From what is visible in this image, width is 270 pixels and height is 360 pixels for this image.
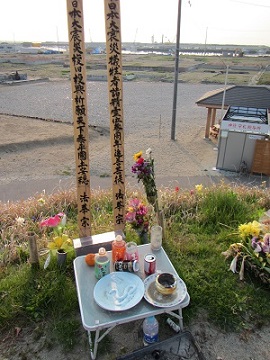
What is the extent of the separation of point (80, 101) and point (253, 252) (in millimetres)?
3231

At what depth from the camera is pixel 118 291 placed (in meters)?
3.38

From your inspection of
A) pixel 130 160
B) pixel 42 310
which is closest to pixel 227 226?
pixel 42 310

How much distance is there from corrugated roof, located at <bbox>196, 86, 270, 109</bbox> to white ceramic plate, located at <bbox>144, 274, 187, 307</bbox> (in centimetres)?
1099

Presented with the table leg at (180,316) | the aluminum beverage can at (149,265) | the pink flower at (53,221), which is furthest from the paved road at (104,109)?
the table leg at (180,316)

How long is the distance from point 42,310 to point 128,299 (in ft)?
3.91

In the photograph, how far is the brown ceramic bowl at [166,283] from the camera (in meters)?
3.27

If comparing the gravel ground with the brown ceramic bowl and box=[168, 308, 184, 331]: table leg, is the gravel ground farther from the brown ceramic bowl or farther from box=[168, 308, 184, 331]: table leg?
the brown ceramic bowl

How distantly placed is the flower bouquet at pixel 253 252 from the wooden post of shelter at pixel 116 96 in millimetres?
1794

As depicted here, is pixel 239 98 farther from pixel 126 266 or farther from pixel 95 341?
pixel 95 341

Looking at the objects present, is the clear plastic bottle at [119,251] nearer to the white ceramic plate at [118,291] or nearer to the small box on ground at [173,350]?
the white ceramic plate at [118,291]

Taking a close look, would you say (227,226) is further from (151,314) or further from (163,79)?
(163,79)

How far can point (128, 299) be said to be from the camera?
3.26 m

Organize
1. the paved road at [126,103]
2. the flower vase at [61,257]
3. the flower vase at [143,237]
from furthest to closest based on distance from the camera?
the paved road at [126,103]
the flower vase at [143,237]
the flower vase at [61,257]

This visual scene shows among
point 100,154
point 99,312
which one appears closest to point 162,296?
point 99,312
